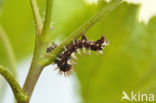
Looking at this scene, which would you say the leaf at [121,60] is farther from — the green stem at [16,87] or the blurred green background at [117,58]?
the green stem at [16,87]

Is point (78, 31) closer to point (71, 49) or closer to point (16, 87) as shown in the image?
point (71, 49)

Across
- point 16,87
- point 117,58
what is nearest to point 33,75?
point 16,87

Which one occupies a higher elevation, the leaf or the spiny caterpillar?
the leaf

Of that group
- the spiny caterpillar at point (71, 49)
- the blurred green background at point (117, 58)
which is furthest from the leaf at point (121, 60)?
the spiny caterpillar at point (71, 49)

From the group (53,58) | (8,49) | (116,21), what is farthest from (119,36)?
(53,58)

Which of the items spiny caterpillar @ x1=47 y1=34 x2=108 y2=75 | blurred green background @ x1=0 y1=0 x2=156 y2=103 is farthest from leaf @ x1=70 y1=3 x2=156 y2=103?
spiny caterpillar @ x1=47 y1=34 x2=108 y2=75

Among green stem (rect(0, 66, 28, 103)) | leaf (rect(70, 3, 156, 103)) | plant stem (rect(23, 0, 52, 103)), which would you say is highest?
leaf (rect(70, 3, 156, 103))

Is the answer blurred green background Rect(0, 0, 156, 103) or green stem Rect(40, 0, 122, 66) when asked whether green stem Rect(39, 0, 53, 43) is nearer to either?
green stem Rect(40, 0, 122, 66)

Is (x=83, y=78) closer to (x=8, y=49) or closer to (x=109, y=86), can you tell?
(x=109, y=86)
